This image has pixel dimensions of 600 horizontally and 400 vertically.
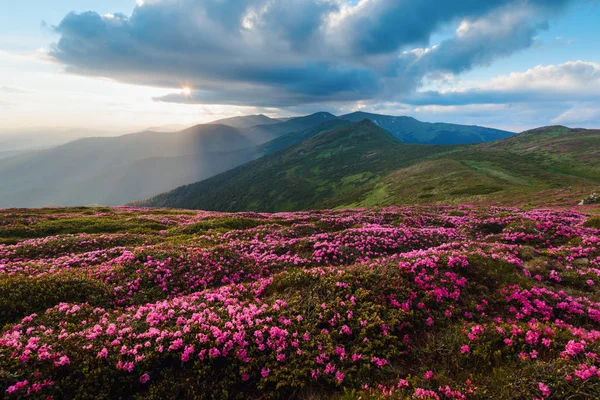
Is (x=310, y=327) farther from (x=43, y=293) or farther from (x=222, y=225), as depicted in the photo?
(x=222, y=225)

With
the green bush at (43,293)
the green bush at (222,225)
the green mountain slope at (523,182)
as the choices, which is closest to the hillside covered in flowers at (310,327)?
the green bush at (43,293)

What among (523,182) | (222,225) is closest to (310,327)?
(222,225)

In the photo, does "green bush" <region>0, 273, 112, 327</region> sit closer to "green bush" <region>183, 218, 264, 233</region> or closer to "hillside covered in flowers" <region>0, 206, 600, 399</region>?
"hillside covered in flowers" <region>0, 206, 600, 399</region>

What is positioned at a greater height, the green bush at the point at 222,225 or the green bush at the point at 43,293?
the green bush at the point at 43,293

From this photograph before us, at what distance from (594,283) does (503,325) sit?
7245 millimetres

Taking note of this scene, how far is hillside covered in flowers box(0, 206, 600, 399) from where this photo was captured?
299 inches

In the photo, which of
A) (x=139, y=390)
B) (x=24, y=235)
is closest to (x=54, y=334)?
(x=139, y=390)

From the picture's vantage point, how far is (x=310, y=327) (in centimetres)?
977

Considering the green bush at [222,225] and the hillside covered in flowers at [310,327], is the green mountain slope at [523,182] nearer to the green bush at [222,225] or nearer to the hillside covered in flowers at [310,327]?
the green bush at [222,225]

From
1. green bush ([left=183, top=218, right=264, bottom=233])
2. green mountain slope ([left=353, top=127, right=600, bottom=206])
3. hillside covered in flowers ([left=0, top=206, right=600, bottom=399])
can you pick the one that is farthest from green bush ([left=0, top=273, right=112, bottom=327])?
green mountain slope ([left=353, top=127, right=600, bottom=206])

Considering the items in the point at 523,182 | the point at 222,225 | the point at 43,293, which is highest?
the point at 523,182

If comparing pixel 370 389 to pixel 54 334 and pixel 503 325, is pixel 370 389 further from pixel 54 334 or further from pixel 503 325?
pixel 54 334

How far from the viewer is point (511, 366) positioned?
306 inches

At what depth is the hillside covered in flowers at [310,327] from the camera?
299 inches
